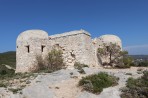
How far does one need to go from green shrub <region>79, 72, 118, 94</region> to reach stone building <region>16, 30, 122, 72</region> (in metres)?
7.32

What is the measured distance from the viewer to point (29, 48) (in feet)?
71.7

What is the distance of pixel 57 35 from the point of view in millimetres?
22859

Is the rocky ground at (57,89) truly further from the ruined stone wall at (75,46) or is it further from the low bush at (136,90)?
the ruined stone wall at (75,46)

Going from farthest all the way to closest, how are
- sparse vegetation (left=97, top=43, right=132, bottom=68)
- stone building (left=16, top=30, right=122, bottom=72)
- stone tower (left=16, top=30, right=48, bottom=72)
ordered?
sparse vegetation (left=97, top=43, right=132, bottom=68), stone tower (left=16, top=30, right=48, bottom=72), stone building (left=16, top=30, right=122, bottom=72)

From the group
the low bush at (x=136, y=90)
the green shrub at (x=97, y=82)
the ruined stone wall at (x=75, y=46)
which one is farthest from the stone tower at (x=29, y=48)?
the low bush at (x=136, y=90)

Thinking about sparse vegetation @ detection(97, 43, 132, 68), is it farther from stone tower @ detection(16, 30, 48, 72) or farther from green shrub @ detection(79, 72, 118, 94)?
green shrub @ detection(79, 72, 118, 94)

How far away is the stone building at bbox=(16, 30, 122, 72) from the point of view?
21.3 meters

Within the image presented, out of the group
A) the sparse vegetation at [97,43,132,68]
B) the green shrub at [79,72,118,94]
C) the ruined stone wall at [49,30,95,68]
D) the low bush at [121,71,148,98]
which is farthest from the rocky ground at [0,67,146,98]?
the sparse vegetation at [97,43,132,68]

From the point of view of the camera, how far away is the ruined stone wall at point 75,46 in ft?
69.4

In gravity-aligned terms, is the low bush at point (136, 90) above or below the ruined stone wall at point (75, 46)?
below

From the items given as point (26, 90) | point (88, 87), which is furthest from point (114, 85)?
point (26, 90)

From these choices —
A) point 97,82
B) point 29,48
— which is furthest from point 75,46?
point 97,82

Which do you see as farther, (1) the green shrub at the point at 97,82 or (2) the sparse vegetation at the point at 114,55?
(2) the sparse vegetation at the point at 114,55

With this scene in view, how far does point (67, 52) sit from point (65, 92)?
31.7 feet
